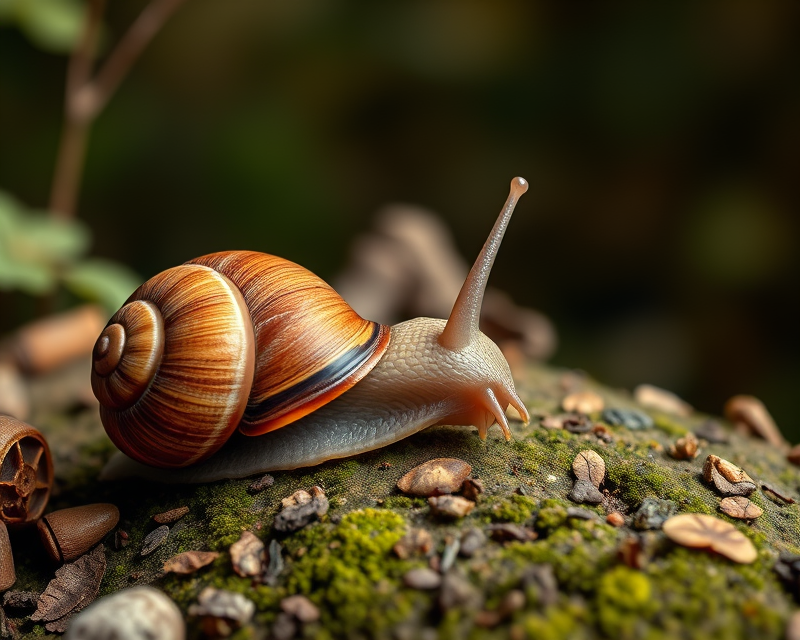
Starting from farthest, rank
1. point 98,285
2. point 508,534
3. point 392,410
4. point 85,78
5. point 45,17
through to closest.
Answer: point 85,78 → point 45,17 → point 98,285 → point 392,410 → point 508,534

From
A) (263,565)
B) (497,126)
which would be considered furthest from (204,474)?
(497,126)

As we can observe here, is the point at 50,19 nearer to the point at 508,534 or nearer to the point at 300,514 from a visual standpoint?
the point at 300,514

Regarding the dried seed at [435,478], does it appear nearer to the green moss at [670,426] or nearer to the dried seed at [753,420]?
the green moss at [670,426]

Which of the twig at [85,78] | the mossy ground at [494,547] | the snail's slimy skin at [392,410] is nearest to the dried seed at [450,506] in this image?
the mossy ground at [494,547]

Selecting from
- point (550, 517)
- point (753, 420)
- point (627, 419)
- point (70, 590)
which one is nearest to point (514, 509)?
point (550, 517)

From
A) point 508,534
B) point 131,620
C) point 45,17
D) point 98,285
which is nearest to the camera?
point 131,620
